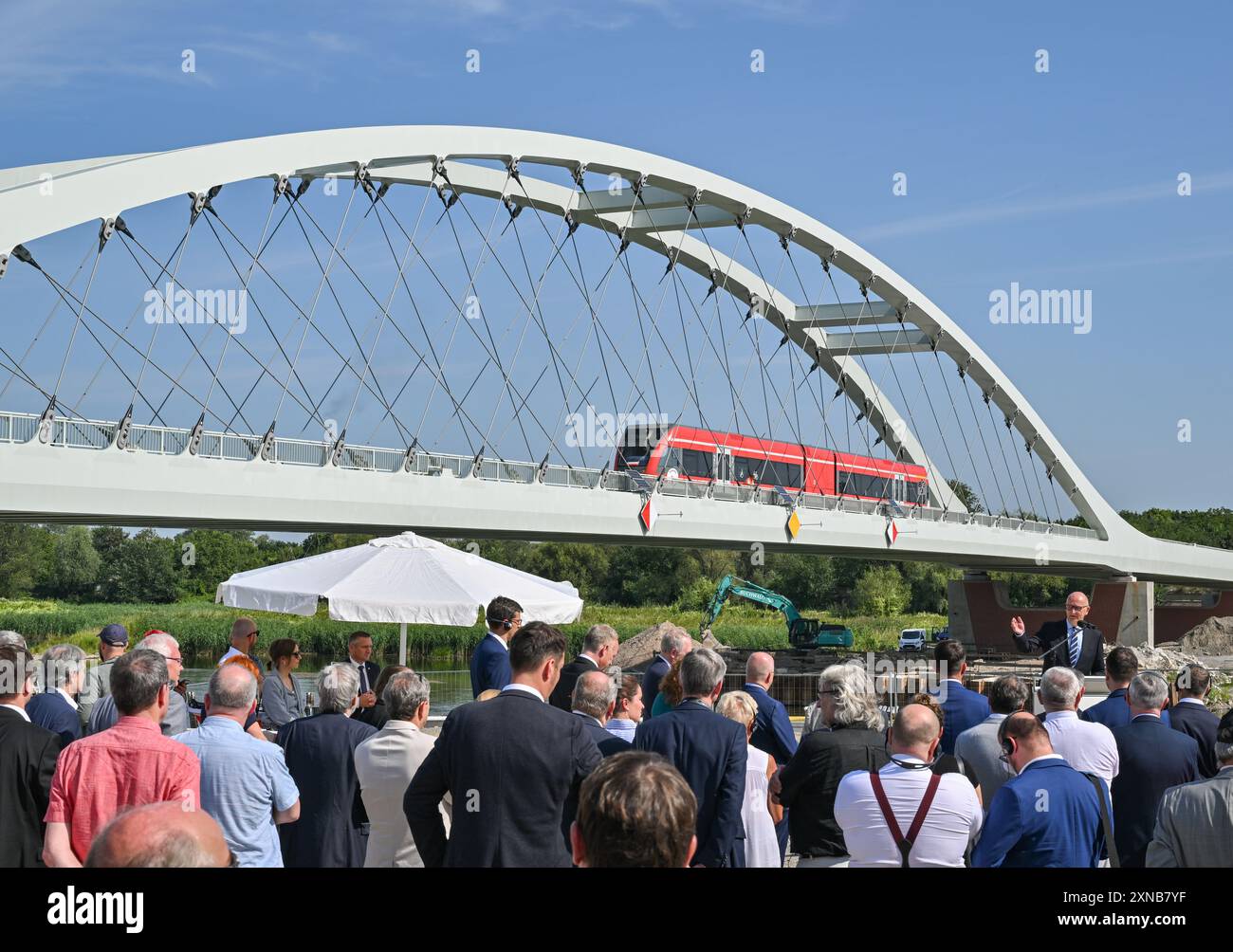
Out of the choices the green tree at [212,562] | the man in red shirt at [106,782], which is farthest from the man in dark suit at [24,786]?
the green tree at [212,562]

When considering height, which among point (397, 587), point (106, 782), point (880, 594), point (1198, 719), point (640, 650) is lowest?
point (640, 650)

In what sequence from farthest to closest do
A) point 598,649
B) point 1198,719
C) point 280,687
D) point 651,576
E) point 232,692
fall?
point 651,576
point 280,687
point 598,649
point 1198,719
point 232,692

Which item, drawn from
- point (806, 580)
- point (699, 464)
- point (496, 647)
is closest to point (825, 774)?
point (496, 647)

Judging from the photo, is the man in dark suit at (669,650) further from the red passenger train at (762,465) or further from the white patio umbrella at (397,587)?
the red passenger train at (762,465)

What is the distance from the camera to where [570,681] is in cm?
805

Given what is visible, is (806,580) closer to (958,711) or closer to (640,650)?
(640,650)

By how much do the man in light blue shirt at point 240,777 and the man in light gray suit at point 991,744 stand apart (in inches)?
136

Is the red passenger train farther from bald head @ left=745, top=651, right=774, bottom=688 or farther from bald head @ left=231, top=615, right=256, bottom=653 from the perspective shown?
bald head @ left=745, top=651, right=774, bottom=688

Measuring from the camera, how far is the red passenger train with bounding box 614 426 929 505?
36344mm

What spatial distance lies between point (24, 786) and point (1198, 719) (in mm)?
5762

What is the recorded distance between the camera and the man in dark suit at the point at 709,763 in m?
5.29

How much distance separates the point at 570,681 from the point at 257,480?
1516 centimetres

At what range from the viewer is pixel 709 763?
A: 5316mm
